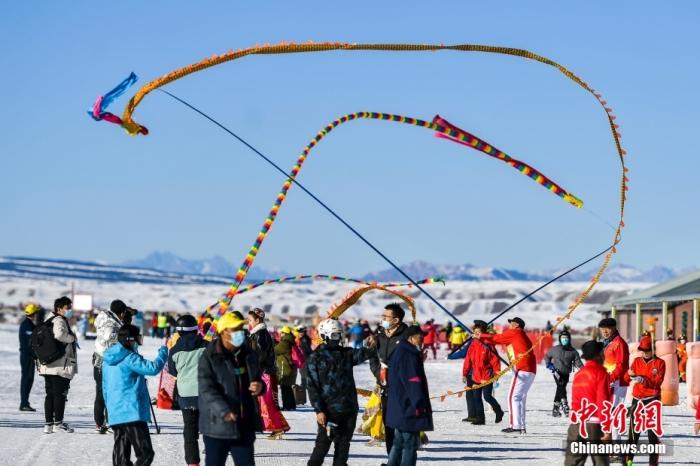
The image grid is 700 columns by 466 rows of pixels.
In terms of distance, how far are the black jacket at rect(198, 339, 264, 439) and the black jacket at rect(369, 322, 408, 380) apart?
3.30 metres

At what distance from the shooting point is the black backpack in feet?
51.9

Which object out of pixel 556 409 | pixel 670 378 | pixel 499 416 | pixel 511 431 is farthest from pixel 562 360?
pixel 670 378

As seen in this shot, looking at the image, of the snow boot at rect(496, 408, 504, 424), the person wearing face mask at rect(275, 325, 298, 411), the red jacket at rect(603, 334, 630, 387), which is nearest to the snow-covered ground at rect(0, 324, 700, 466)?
the snow boot at rect(496, 408, 504, 424)

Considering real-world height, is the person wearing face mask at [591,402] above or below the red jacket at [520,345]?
below

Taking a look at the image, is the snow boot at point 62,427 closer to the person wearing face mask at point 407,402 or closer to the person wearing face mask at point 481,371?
the person wearing face mask at point 481,371

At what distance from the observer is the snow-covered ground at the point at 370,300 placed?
116 metres

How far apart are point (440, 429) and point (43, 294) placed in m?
131

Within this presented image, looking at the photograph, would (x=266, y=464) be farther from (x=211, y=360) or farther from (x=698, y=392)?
(x=698, y=392)

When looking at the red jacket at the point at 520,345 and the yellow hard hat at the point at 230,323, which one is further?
the red jacket at the point at 520,345

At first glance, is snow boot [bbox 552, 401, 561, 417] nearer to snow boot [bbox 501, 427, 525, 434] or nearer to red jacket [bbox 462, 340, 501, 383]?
red jacket [bbox 462, 340, 501, 383]

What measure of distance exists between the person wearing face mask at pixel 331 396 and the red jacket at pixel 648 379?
3.27m

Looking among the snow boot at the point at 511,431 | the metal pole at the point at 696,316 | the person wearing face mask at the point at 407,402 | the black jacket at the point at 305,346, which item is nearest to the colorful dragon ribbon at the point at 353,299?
the snow boot at the point at 511,431

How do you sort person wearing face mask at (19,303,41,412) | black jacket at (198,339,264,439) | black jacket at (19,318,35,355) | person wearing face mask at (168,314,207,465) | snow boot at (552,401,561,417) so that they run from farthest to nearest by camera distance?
snow boot at (552,401,561,417) < black jacket at (19,318,35,355) < person wearing face mask at (19,303,41,412) < person wearing face mask at (168,314,207,465) < black jacket at (198,339,264,439)

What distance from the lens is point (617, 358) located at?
1331 cm
